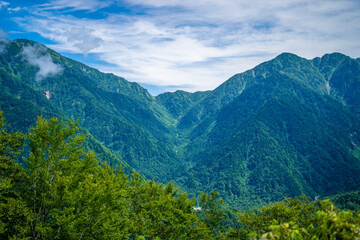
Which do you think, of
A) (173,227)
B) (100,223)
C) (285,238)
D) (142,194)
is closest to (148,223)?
(173,227)

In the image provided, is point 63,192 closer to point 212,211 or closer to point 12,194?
point 12,194

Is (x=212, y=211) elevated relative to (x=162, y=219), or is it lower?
lower

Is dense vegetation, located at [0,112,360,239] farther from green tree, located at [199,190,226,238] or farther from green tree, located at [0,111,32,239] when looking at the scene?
green tree, located at [199,190,226,238]

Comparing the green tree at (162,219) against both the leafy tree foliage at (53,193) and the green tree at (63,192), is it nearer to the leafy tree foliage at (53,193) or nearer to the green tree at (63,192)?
the leafy tree foliage at (53,193)

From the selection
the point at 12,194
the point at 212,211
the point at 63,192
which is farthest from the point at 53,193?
the point at 212,211

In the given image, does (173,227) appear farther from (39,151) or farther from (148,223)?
(39,151)

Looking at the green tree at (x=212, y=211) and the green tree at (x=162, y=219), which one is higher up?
the green tree at (x=162, y=219)

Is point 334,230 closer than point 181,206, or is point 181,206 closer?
point 334,230

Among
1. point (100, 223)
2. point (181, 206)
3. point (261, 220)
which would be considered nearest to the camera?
point (100, 223)

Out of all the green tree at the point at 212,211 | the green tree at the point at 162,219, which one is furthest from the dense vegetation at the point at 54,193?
the green tree at the point at 212,211

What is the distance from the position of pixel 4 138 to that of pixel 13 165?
441 cm

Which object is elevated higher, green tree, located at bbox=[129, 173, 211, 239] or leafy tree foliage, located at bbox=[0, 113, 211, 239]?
leafy tree foliage, located at bbox=[0, 113, 211, 239]

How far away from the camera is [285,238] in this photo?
8.87 meters

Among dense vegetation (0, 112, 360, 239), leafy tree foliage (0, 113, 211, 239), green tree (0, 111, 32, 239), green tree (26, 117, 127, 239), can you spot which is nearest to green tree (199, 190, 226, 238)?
dense vegetation (0, 112, 360, 239)
